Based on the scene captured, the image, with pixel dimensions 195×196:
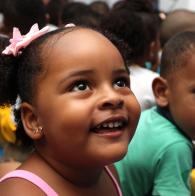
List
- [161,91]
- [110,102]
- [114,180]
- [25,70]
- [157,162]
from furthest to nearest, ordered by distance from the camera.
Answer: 1. [161,91]
2. [157,162]
3. [114,180]
4. [25,70]
5. [110,102]

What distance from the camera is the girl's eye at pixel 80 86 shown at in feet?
2.59

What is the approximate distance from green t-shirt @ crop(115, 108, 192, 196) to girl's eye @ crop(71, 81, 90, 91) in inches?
17.7

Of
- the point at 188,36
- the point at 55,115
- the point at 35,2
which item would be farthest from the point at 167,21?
the point at 55,115

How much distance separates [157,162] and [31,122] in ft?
1.45

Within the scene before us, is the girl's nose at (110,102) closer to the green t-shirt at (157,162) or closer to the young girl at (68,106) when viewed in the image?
the young girl at (68,106)

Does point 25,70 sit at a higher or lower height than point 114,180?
higher

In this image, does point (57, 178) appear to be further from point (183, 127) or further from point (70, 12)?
point (70, 12)

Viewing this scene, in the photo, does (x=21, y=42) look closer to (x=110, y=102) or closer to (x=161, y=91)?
(x=110, y=102)

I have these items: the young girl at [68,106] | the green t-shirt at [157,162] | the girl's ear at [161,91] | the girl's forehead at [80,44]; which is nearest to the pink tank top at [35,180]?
the young girl at [68,106]

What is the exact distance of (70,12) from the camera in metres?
2.88

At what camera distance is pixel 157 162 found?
1173 mm

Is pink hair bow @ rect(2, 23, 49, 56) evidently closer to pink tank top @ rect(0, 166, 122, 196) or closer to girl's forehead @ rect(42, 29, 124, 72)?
girl's forehead @ rect(42, 29, 124, 72)

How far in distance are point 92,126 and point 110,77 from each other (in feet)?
0.34

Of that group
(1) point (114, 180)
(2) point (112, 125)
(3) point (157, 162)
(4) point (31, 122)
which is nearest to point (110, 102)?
(2) point (112, 125)
